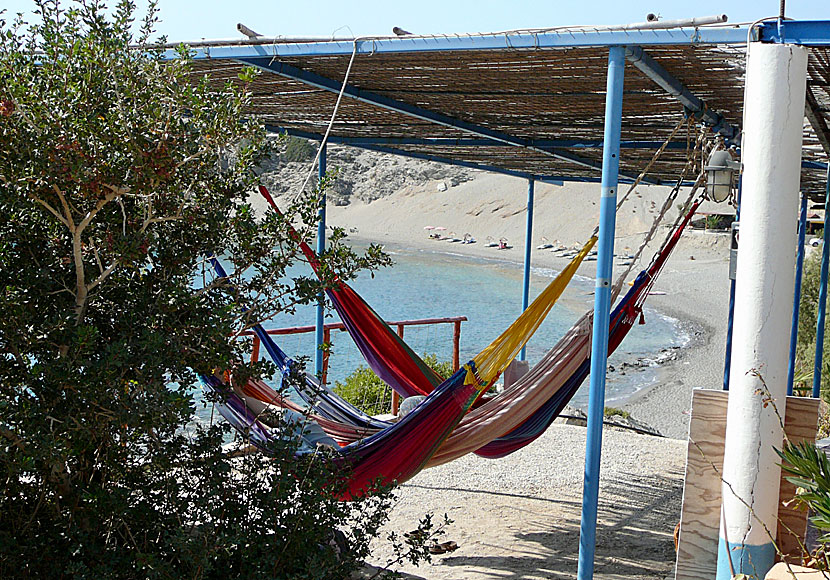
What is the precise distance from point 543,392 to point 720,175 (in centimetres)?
109

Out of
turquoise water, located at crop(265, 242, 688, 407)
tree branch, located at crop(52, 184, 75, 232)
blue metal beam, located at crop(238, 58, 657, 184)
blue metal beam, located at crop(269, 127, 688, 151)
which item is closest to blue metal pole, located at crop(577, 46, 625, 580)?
blue metal beam, located at crop(238, 58, 657, 184)

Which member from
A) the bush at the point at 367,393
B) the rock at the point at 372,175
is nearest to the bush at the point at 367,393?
the bush at the point at 367,393

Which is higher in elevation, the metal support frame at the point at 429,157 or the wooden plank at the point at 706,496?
the metal support frame at the point at 429,157

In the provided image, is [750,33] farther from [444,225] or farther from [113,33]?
[444,225]

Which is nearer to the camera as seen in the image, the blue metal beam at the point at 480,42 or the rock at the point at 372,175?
the blue metal beam at the point at 480,42

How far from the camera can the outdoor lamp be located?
3.12 m

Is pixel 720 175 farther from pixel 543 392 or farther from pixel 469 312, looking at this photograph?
pixel 469 312

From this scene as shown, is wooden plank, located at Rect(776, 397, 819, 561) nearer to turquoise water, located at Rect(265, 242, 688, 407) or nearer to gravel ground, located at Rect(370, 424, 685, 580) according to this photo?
gravel ground, located at Rect(370, 424, 685, 580)

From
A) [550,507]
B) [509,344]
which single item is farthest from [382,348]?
[550,507]

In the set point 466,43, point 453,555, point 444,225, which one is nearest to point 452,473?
point 453,555

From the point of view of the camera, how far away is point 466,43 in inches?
98.9

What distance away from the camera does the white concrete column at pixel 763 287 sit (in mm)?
2115

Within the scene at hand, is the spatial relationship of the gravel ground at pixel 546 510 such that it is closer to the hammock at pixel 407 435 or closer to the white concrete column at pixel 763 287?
the hammock at pixel 407 435

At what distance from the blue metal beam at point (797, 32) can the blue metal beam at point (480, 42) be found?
55 millimetres
